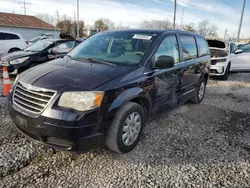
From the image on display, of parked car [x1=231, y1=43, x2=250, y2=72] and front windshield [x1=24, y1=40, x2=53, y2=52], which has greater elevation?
front windshield [x1=24, y1=40, x2=53, y2=52]

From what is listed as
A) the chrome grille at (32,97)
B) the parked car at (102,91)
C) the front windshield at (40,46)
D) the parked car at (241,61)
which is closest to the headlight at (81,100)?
the parked car at (102,91)

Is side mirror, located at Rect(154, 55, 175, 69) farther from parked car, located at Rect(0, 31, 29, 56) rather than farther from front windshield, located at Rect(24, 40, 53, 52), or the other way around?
parked car, located at Rect(0, 31, 29, 56)

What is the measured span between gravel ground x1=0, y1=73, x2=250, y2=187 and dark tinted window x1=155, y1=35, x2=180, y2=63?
131 centimetres

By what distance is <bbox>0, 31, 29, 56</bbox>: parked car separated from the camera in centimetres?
1064

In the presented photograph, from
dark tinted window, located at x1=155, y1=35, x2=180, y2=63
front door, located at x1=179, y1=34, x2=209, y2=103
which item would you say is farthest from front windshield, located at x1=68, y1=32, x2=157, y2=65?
front door, located at x1=179, y1=34, x2=209, y2=103

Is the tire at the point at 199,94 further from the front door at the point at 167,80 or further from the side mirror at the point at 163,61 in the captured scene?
the side mirror at the point at 163,61

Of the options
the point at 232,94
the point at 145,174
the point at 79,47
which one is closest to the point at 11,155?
the point at 145,174

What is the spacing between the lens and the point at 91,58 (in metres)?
3.13

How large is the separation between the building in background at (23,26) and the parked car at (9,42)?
17938 mm

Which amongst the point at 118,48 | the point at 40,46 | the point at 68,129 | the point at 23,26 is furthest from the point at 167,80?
the point at 23,26

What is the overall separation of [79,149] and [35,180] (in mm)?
583

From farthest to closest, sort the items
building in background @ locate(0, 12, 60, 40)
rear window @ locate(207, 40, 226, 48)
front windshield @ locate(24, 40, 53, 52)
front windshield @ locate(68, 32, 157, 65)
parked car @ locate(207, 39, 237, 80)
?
building in background @ locate(0, 12, 60, 40) < rear window @ locate(207, 40, 226, 48) < parked car @ locate(207, 39, 237, 80) < front windshield @ locate(24, 40, 53, 52) < front windshield @ locate(68, 32, 157, 65)

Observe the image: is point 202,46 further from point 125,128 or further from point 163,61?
point 125,128

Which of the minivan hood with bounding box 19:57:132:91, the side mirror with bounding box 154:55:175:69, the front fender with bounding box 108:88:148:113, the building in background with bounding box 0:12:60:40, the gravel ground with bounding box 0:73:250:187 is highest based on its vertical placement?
the building in background with bounding box 0:12:60:40
